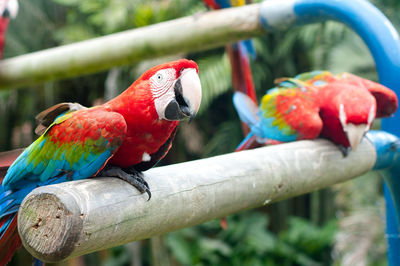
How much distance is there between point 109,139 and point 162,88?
0.11 meters

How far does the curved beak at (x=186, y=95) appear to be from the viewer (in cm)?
64

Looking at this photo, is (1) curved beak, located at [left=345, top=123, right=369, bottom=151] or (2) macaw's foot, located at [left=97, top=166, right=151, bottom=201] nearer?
(2) macaw's foot, located at [left=97, top=166, right=151, bottom=201]

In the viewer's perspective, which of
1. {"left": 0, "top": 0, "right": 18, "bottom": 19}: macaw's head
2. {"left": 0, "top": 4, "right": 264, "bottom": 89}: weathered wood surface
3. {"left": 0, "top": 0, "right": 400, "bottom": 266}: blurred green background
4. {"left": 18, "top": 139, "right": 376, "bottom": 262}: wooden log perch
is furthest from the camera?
{"left": 0, "top": 0, "right": 400, "bottom": 266}: blurred green background

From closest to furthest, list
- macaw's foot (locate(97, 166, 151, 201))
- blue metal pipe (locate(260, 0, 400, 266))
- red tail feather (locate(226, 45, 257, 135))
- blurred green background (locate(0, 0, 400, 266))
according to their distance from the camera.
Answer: macaw's foot (locate(97, 166, 151, 201)), blue metal pipe (locate(260, 0, 400, 266)), red tail feather (locate(226, 45, 257, 135)), blurred green background (locate(0, 0, 400, 266))

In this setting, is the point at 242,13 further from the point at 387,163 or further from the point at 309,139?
the point at 387,163

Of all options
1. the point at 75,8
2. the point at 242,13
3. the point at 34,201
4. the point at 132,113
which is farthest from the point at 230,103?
the point at 34,201

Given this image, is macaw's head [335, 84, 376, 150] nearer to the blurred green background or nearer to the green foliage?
the blurred green background

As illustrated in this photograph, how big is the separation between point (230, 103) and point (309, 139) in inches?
71.0

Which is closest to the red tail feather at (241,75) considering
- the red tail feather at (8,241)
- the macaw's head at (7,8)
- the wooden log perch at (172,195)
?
the wooden log perch at (172,195)

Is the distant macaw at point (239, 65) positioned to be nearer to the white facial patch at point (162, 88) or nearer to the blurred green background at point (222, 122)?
the white facial patch at point (162, 88)

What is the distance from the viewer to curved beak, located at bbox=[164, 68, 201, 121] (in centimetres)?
64

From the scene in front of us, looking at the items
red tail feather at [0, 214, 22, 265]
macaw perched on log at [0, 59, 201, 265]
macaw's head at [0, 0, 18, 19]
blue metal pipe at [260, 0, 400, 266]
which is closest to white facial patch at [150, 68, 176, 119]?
macaw perched on log at [0, 59, 201, 265]

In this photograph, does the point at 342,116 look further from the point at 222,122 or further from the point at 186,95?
the point at 222,122

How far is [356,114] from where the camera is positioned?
0.97 meters
